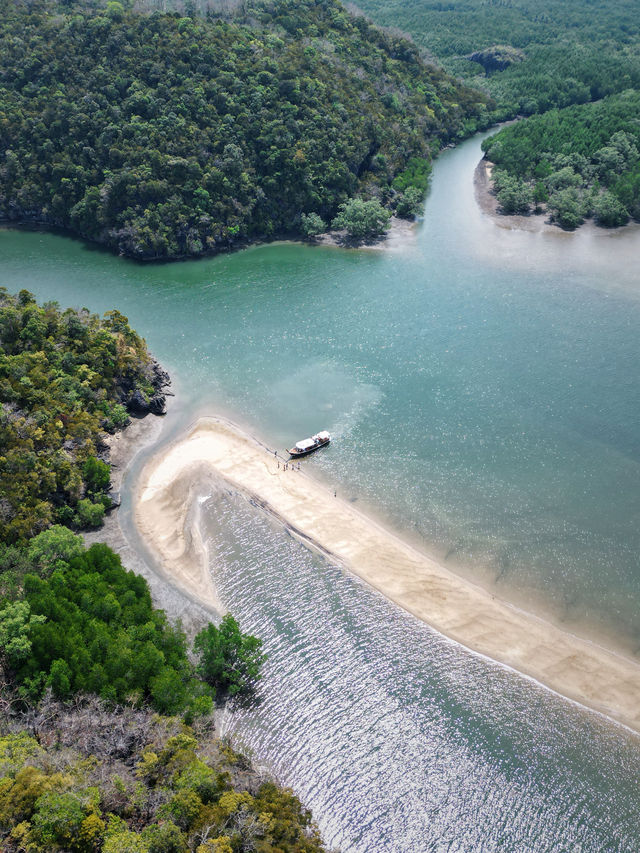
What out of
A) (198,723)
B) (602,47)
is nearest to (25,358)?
(198,723)

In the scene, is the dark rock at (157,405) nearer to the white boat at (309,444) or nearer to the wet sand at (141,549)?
the wet sand at (141,549)

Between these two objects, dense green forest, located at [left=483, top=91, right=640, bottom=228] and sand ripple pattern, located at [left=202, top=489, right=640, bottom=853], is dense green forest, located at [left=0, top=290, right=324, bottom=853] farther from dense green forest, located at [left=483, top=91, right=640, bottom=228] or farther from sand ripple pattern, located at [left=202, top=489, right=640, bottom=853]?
dense green forest, located at [left=483, top=91, right=640, bottom=228]

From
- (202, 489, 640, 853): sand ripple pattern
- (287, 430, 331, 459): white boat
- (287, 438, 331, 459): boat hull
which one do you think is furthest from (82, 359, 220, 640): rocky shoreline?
(287, 430, 331, 459): white boat

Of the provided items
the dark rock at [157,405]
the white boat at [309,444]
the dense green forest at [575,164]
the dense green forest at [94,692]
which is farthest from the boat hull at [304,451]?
the dense green forest at [575,164]

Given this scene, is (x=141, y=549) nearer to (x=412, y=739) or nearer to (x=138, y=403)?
(x=138, y=403)

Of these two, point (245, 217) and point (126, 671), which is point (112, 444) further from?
point (245, 217)

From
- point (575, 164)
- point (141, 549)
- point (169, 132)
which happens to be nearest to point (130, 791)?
point (141, 549)
